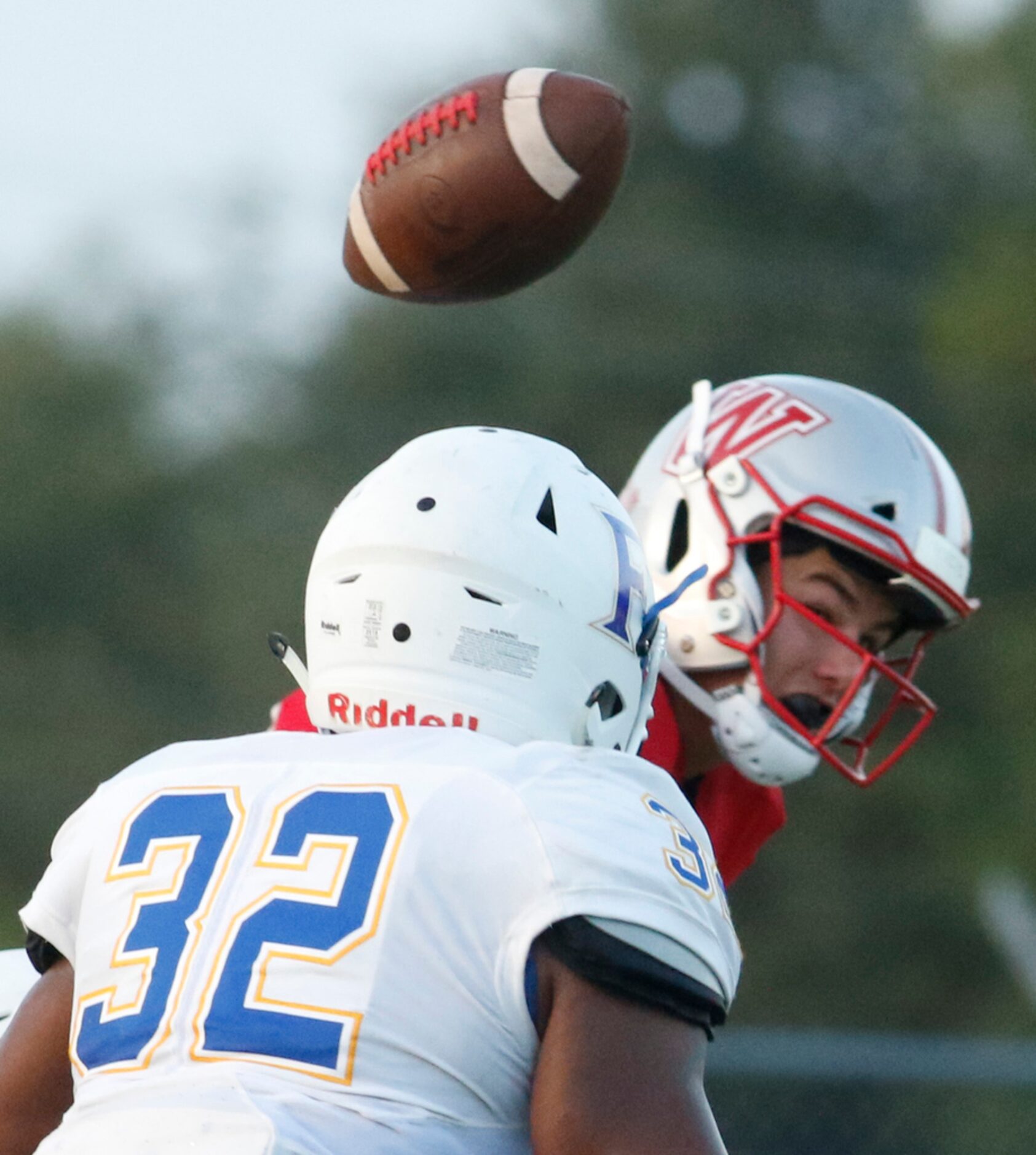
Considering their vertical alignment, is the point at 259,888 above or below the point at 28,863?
above

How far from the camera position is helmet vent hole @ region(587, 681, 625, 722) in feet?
7.59

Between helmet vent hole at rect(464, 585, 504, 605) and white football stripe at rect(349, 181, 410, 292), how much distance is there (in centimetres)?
137

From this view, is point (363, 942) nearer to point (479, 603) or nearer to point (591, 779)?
point (591, 779)

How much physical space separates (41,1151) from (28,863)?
12075 millimetres

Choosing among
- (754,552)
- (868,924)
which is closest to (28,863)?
(868,924)

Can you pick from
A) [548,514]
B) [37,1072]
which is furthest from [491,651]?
[37,1072]

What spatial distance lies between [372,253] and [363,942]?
187 centimetres

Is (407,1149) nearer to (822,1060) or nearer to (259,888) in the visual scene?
(259,888)

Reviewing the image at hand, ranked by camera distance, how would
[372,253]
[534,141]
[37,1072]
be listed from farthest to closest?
[372,253] < [534,141] < [37,1072]

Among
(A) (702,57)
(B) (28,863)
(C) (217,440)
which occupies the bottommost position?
(B) (28,863)

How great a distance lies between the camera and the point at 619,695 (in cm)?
236

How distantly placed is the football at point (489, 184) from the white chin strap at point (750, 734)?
2.59 feet

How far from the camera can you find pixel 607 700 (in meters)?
2.36

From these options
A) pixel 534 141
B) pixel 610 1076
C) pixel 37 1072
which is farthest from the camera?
pixel 534 141
